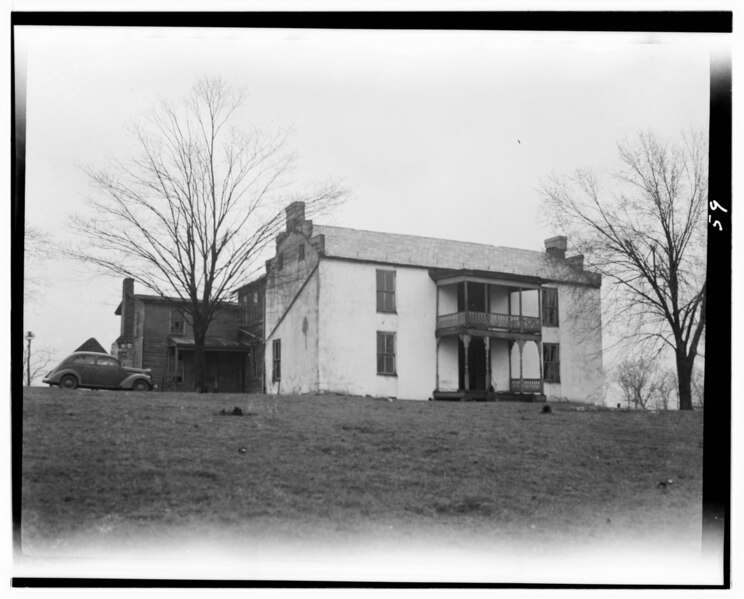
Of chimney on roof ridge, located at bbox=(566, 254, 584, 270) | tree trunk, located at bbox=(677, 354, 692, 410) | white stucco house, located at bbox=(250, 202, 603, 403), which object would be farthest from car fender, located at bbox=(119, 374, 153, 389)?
tree trunk, located at bbox=(677, 354, 692, 410)

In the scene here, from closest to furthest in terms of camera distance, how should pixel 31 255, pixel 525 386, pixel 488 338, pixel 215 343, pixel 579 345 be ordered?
1. pixel 31 255
2. pixel 215 343
3. pixel 579 345
4. pixel 525 386
5. pixel 488 338

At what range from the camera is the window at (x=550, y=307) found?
38.4ft

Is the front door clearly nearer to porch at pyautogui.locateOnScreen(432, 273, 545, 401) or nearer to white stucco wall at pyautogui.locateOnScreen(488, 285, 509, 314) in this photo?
porch at pyautogui.locateOnScreen(432, 273, 545, 401)

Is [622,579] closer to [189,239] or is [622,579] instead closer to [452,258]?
[452,258]

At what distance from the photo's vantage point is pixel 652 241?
33.8ft

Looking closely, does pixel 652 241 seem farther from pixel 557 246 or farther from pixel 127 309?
pixel 127 309

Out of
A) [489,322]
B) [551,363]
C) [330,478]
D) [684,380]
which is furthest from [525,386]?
[330,478]

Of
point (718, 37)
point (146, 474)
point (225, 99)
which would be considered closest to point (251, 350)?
point (146, 474)

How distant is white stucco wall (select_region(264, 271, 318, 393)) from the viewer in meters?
10.8

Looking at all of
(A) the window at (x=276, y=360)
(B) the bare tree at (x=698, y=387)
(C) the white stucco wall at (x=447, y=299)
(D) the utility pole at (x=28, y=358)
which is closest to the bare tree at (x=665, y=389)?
(B) the bare tree at (x=698, y=387)

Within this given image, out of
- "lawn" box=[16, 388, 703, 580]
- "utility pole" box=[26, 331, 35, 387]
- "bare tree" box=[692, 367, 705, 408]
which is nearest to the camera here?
"lawn" box=[16, 388, 703, 580]

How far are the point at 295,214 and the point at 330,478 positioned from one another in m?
3.15

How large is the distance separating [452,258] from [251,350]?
291 cm

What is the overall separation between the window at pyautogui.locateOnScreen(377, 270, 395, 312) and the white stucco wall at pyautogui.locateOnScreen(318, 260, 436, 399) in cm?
8
